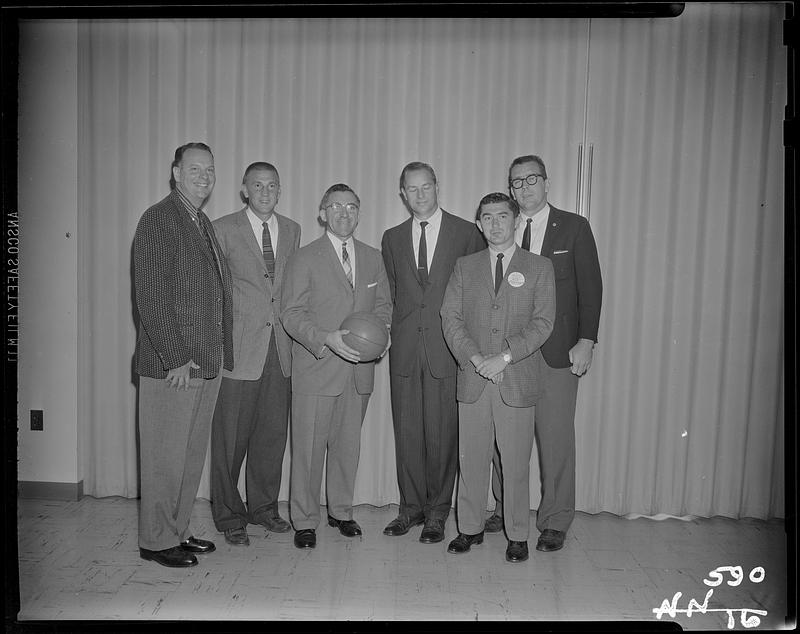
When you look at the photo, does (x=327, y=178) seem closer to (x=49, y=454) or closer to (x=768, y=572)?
(x=49, y=454)

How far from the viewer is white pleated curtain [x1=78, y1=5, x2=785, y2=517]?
3195mm

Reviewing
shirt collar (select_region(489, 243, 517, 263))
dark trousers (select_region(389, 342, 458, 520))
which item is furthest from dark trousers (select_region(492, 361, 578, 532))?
shirt collar (select_region(489, 243, 517, 263))

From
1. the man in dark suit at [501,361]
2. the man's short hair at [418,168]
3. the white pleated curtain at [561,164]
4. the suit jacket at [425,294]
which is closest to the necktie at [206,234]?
the white pleated curtain at [561,164]

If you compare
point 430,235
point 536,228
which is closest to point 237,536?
point 430,235

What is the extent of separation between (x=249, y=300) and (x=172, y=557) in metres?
1.21

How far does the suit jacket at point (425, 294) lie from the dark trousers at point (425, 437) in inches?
2.0

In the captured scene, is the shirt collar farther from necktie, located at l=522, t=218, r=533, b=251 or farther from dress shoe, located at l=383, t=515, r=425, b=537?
dress shoe, located at l=383, t=515, r=425, b=537

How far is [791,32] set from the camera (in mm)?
2695

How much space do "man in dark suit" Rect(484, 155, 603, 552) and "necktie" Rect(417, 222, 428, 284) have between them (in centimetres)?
46

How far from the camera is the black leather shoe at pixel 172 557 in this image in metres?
2.83

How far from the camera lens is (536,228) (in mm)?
3156

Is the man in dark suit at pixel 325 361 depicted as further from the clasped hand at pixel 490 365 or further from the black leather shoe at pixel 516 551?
the black leather shoe at pixel 516 551
